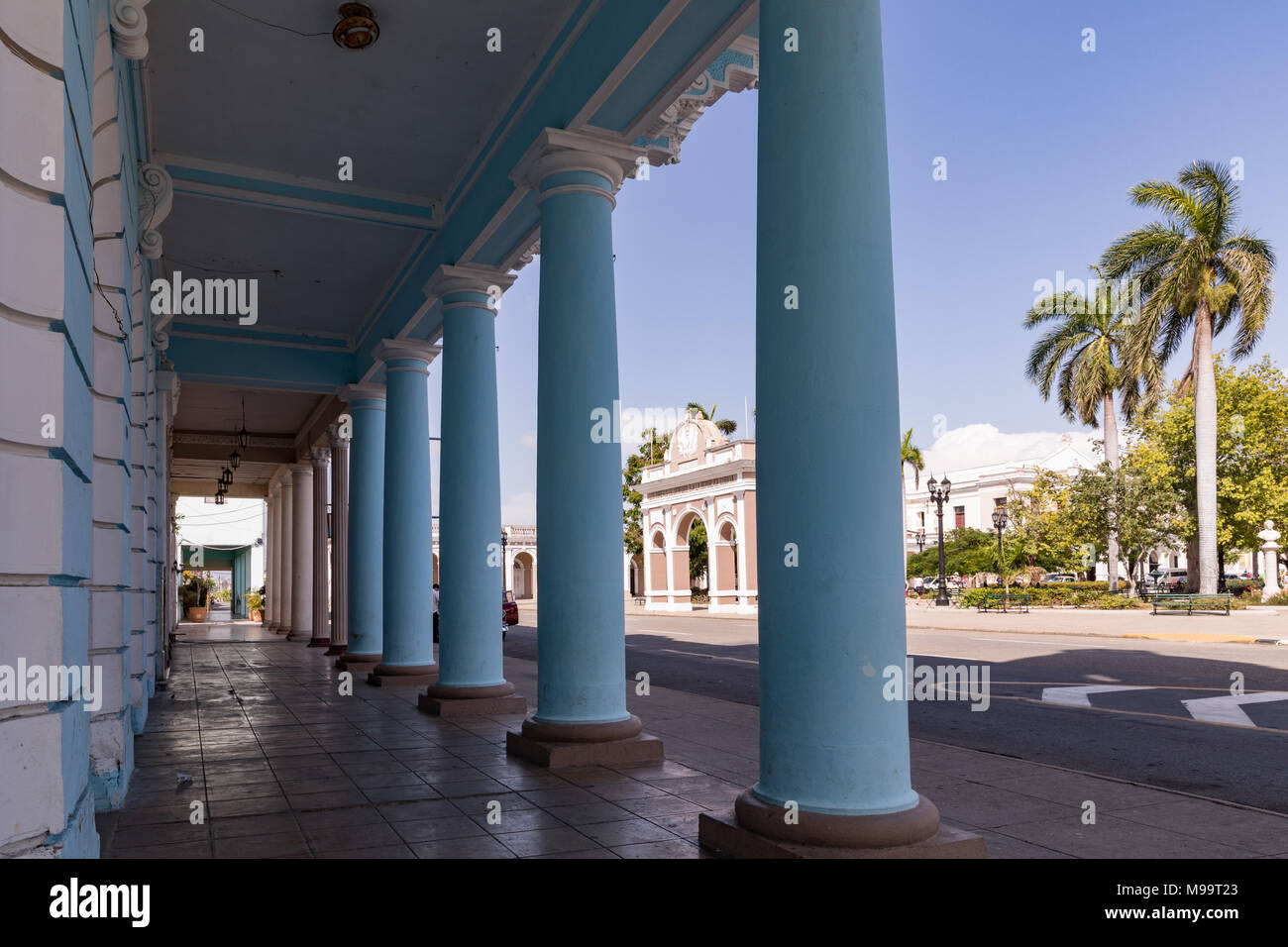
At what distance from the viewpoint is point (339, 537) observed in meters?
18.5

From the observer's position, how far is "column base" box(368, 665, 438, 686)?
12633 mm

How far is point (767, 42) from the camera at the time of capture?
4.73 meters

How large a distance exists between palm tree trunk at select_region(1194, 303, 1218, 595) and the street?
518 inches

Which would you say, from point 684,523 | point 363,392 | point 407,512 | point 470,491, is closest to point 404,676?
point 407,512

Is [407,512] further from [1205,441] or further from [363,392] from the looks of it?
[1205,441]

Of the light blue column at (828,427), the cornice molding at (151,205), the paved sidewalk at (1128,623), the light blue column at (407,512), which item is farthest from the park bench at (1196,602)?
the cornice molding at (151,205)

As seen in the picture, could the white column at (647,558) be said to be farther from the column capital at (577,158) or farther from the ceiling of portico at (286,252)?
the column capital at (577,158)

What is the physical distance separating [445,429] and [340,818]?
496cm

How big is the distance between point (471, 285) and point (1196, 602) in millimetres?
25756

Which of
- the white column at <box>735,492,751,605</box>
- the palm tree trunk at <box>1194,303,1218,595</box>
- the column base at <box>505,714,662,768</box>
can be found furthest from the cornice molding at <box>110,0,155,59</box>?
the white column at <box>735,492,751,605</box>

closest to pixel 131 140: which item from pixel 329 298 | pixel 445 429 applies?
pixel 445 429

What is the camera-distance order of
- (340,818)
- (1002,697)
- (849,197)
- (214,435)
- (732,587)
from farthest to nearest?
(732,587) → (214,435) → (1002,697) → (340,818) → (849,197)

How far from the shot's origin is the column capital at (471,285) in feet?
32.8
